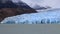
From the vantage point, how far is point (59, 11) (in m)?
1.28

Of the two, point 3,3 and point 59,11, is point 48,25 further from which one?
point 3,3

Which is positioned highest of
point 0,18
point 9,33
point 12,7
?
point 12,7

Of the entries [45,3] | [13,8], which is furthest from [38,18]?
[13,8]

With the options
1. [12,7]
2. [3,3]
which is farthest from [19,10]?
[3,3]

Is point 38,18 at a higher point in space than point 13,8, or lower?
lower

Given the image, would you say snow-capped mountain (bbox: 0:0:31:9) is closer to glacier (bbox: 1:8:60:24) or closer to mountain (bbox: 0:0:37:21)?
mountain (bbox: 0:0:37:21)

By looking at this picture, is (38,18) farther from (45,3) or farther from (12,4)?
(12,4)

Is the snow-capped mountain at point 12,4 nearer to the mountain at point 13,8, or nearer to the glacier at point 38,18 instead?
the mountain at point 13,8

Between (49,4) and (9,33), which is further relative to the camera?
(49,4)

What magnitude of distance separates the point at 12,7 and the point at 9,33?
30cm

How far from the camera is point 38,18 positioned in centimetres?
128

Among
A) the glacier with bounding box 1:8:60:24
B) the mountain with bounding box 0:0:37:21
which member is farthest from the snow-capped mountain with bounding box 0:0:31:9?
the glacier with bounding box 1:8:60:24

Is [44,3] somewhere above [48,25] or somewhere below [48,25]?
above

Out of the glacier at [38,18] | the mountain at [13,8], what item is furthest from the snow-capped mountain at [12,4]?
the glacier at [38,18]
